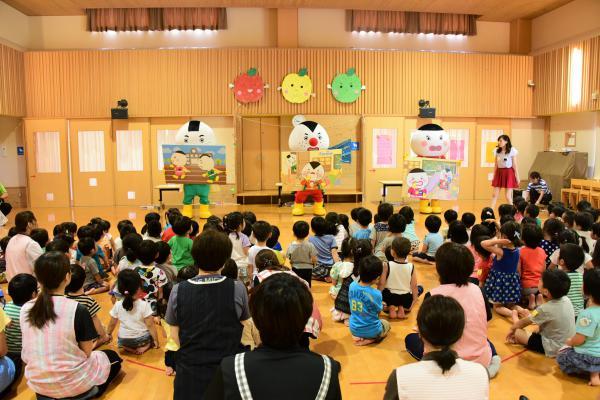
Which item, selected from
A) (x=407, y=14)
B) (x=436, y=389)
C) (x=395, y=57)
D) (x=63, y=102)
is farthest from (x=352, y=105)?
(x=436, y=389)

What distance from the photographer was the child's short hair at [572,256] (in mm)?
3781

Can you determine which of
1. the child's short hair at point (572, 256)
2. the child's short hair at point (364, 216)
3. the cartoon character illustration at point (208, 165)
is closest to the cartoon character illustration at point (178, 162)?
the cartoon character illustration at point (208, 165)

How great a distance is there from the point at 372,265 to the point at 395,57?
1052 centimetres

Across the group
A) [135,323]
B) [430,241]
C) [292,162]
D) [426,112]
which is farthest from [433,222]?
[426,112]

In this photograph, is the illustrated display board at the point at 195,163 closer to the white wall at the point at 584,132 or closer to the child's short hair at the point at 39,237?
the child's short hair at the point at 39,237

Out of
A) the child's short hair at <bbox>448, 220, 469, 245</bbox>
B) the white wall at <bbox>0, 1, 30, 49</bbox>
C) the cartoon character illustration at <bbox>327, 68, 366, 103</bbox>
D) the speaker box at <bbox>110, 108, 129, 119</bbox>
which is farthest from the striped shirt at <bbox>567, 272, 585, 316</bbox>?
the white wall at <bbox>0, 1, 30, 49</bbox>

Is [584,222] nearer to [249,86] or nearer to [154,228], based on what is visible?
[154,228]

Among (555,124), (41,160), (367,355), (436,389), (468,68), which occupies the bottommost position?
(367,355)

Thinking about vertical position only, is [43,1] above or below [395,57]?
above

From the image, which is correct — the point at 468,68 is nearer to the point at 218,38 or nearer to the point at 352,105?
the point at 352,105

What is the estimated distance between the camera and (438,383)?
68.1 inches

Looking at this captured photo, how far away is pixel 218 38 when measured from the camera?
12914 millimetres

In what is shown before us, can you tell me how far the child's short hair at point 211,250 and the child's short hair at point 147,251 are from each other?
5.54 feet

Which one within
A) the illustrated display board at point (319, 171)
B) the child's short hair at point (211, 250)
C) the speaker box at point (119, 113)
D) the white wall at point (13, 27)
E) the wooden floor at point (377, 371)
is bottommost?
the wooden floor at point (377, 371)
